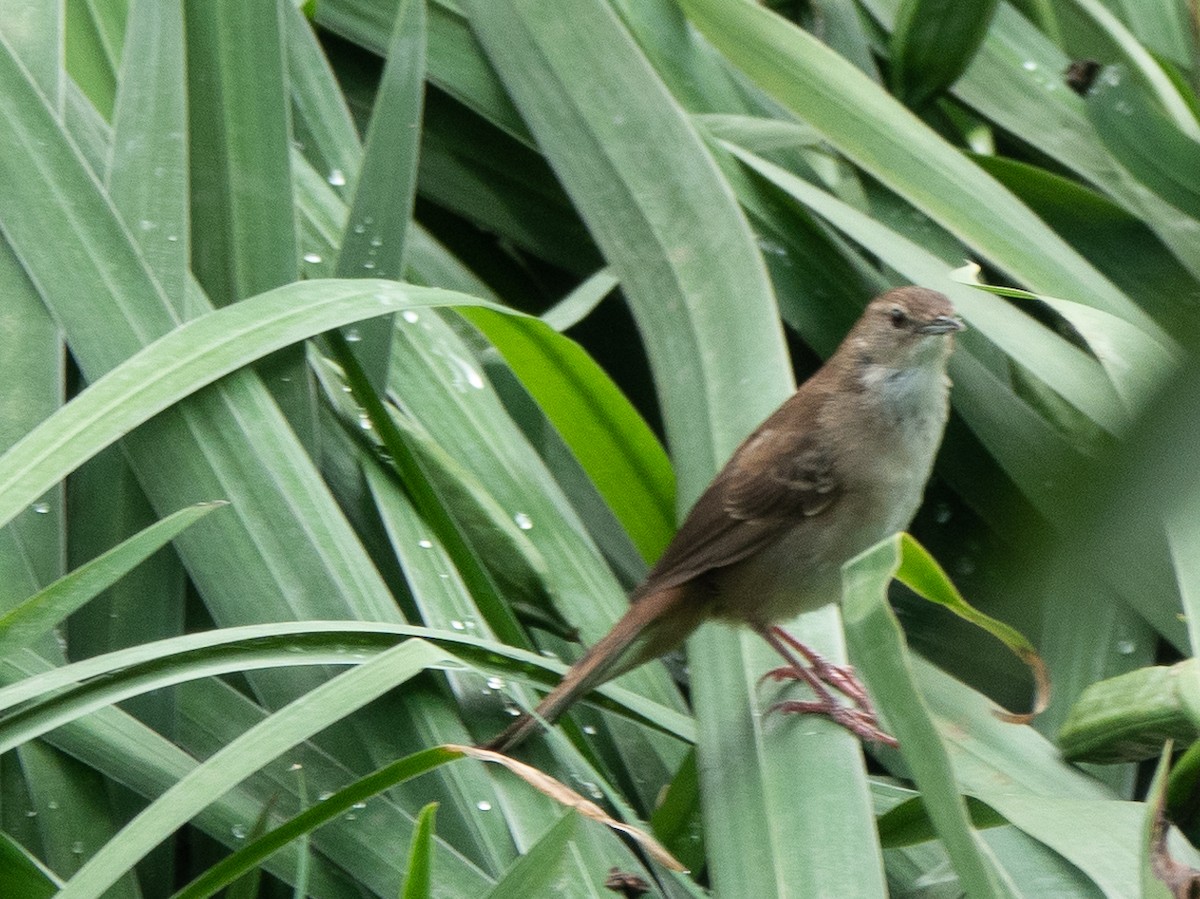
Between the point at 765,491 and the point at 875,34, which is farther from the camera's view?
the point at 875,34

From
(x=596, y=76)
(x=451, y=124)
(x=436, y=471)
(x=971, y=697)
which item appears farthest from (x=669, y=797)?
(x=451, y=124)

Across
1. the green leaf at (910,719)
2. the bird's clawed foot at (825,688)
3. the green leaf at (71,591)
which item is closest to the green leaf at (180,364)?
the green leaf at (71,591)

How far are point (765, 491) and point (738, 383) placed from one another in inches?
8.6

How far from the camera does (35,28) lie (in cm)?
244

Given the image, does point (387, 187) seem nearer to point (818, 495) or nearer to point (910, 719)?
point (818, 495)

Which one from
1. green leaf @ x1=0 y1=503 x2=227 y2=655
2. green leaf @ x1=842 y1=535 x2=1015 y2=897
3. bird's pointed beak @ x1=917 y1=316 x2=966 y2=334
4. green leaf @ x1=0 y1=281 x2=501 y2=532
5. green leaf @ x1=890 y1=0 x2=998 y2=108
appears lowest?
green leaf @ x1=842 y1=535 x2=1015 y2=897

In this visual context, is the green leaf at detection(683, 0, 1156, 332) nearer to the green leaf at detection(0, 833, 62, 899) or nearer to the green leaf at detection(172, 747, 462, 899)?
the green leaf at detection(172, 747, 462, 899)

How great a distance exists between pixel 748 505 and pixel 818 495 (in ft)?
0.58

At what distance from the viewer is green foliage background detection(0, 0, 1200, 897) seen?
5.99 feet

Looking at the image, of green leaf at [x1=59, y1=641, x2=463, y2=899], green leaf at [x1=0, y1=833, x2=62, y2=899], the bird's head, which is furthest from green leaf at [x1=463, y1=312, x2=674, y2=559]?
green leaf at [x1=0, y1=833, x2=62, y2=899]

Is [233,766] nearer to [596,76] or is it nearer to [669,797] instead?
[669,797]

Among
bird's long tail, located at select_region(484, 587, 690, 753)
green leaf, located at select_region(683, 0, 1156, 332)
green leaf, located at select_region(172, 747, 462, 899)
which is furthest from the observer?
green leaf, located at select_region(683, 0, 1156, 332)

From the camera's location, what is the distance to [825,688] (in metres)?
2.31

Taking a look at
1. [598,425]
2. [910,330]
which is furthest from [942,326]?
[598,425]
